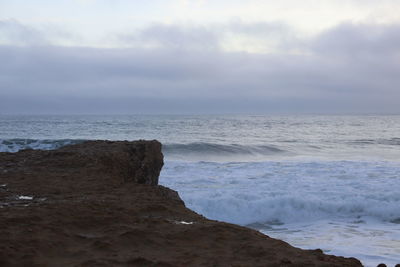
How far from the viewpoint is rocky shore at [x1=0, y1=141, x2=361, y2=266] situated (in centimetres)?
193

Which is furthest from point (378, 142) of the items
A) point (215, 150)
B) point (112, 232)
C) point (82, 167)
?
point (112, 232)

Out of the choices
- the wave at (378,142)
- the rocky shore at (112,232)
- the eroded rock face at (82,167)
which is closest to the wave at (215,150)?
the wave at (378,142)

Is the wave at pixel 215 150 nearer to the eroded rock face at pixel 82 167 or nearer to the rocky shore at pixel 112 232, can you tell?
the eroded rock face at pixel 82 167

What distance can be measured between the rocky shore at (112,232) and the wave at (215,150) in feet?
51.0

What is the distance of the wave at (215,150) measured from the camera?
1973cm

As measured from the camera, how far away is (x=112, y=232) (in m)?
2.31

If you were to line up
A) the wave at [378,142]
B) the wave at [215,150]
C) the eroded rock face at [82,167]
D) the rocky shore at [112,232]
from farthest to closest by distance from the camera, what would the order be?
1. the wave at [378,142]
2. the wave at [215,150]
3. the eroded rock face at [82,167]
4. the rocky shore at [112,232]

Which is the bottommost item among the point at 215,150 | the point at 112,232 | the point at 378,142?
the point at 215,150

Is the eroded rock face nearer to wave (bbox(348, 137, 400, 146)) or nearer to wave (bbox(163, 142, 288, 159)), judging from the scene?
wave (bbox(163, 142, 288, 159))

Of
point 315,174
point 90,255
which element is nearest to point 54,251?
point 90,255

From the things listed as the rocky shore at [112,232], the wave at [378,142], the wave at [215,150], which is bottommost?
the wave at [215,150]

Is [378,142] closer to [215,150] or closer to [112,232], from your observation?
[215,150]

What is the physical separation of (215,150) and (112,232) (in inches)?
739

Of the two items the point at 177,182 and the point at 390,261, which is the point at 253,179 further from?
the point at 390,261
